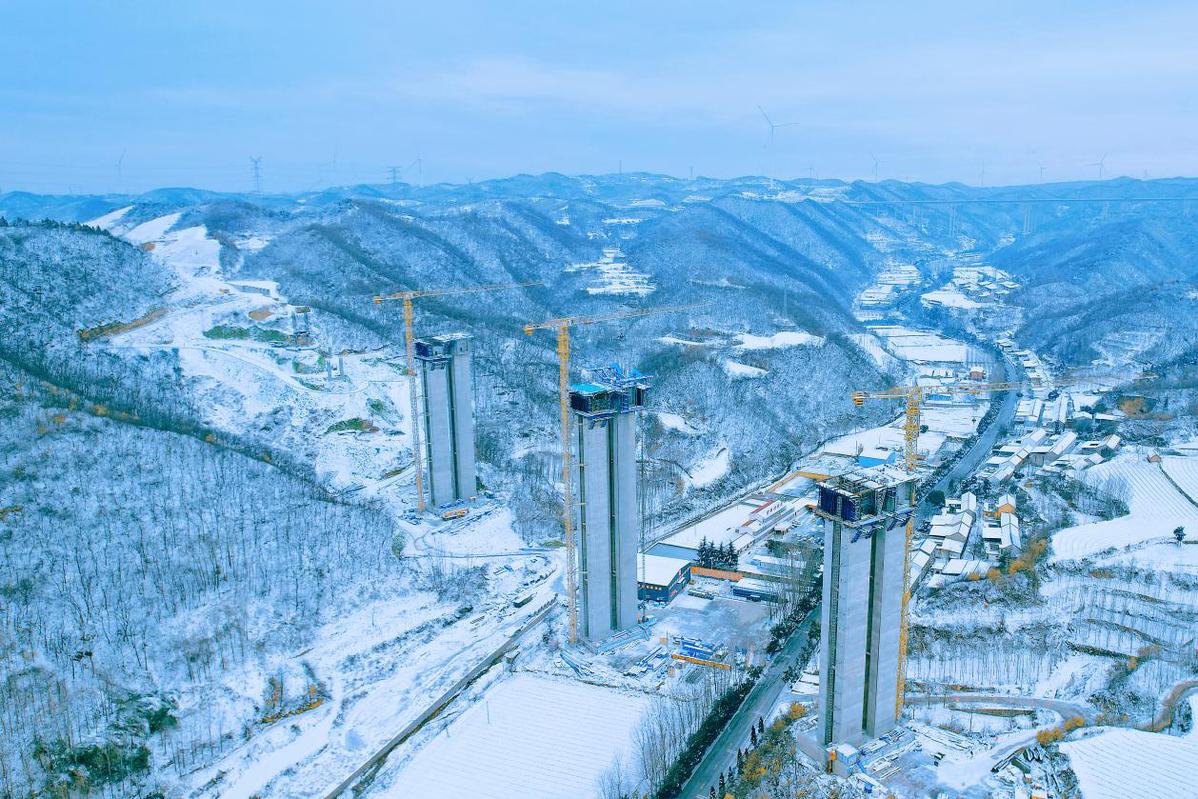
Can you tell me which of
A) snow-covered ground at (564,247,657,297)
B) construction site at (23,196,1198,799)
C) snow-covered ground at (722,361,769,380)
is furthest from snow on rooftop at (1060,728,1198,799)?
snow-covered ground at (564,247,657,297)

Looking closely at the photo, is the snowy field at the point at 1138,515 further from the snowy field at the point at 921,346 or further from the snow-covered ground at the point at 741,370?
the snowy field at the point at 921,346

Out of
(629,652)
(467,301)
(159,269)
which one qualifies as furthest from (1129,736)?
(467,301)

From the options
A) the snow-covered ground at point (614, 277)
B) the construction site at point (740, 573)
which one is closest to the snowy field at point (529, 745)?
the construction site at point (740, 573)

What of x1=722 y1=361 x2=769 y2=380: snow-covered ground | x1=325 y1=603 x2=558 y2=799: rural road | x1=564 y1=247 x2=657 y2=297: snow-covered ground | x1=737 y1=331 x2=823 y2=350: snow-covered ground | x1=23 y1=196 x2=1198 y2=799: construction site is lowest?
x1=325 y1=603 x2=558 y2=799: rural road

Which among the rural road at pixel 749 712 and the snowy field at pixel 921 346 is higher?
the snowy field at pixel 921 346

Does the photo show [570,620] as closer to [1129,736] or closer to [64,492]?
[1129,736]

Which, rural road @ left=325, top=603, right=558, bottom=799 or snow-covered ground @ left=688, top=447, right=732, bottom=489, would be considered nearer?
rural road @ left=325, top=603, right=558, bottom=799

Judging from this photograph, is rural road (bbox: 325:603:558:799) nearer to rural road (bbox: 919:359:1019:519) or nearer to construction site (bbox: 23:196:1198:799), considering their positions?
construction site (bbox: 23:196:1198:799)
